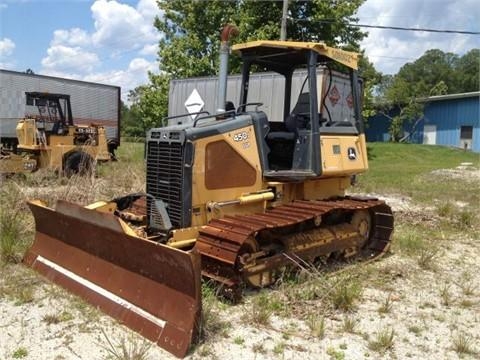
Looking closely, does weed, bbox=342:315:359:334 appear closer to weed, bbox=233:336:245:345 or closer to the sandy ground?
the sandy ground

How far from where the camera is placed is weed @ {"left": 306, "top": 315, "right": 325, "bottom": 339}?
4.53 metres

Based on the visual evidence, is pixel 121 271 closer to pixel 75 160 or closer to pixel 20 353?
pixel 20 353

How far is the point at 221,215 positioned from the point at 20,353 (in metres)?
2.42

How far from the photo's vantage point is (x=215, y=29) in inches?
955

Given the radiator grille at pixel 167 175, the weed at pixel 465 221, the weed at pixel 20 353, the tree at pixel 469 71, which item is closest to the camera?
the weed at pixel 20 353

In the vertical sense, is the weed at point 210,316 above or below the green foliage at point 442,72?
below

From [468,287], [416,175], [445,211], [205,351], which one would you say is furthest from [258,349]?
[416,175]

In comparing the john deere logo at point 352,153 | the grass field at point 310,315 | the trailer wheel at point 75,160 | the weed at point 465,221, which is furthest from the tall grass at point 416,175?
the trailer wheel at point 75,160

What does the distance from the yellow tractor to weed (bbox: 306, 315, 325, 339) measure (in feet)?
35.0

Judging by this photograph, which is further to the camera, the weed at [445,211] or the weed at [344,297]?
the weed at [445,211]

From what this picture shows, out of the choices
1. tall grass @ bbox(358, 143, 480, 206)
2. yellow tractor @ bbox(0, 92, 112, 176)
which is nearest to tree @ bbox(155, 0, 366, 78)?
tall grass @ bbox(358, 143, 480, 206)

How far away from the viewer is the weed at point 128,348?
3.86m

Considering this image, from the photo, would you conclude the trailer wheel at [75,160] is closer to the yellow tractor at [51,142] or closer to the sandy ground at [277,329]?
the yellow tractor at [51,142]

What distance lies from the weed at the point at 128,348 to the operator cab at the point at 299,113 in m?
2.52
